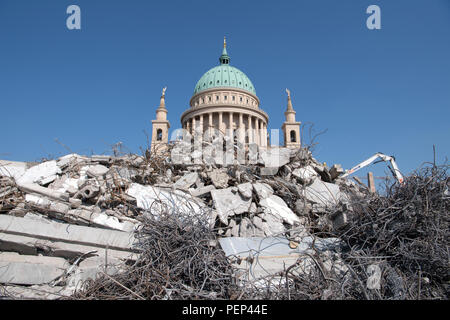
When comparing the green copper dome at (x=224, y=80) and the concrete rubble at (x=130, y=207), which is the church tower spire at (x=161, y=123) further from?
the concrete rubble at (x=130, y=207)

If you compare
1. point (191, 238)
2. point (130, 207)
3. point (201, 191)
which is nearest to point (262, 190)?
point (201, 191)

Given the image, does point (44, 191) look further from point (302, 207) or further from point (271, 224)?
point (302, 207)

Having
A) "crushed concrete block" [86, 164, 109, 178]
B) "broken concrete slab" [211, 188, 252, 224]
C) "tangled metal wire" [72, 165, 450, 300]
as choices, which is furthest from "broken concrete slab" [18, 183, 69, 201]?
"broken concrete slab" [211, 188, 252, 224]

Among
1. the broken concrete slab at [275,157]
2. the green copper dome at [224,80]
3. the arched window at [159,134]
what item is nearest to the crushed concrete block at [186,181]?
the broken concrete slab at [275,157]

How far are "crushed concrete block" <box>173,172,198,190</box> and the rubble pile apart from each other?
23 mm

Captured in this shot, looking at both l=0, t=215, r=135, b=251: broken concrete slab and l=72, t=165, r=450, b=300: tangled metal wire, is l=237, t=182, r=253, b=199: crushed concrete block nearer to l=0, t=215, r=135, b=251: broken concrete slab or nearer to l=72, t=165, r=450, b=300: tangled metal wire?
l=72, t=165, r=450, b=300: tangled metal wire

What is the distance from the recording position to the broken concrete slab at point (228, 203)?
394 centimetres

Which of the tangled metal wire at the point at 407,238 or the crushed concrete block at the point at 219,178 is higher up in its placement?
the crushed concrete block at the point at 219,178

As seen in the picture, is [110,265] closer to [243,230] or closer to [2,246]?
[2,246]

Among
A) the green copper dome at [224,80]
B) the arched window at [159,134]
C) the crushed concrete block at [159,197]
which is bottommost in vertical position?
the crushed concrete block at [159,197]

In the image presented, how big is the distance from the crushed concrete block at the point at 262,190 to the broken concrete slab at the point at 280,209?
0.09m

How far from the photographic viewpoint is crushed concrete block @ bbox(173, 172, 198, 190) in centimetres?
495

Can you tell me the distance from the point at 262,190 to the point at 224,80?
1827 inches
